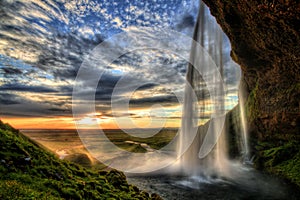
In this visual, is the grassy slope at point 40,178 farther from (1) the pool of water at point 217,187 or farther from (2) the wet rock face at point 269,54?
(2) the wet rock face at point 269,54

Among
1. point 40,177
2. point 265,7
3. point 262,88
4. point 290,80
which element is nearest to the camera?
point 40,177

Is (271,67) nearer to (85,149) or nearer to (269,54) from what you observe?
(269,54)

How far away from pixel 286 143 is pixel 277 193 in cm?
1320

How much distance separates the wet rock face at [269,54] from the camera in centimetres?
1337

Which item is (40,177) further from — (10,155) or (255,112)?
(255,112)

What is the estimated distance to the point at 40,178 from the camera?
6.10 m

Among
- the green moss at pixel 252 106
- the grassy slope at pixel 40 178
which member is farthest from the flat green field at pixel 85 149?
the green moss at pixel 252 106

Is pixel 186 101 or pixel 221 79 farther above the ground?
pixel 221 79

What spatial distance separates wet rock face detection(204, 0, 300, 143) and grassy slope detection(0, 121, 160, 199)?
12.9 m

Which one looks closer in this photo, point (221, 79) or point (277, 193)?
point (277, 193)

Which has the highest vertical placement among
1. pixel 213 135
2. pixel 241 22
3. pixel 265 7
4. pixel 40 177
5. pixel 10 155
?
pixel 241 22

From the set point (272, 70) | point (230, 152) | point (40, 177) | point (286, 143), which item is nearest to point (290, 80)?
point (272, 70)

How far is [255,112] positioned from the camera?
30.4 meters

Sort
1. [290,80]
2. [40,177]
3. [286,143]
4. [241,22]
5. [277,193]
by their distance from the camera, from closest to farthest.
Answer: [40,177] → [277,193] → [241,22] → [290,80] → [286,143]
